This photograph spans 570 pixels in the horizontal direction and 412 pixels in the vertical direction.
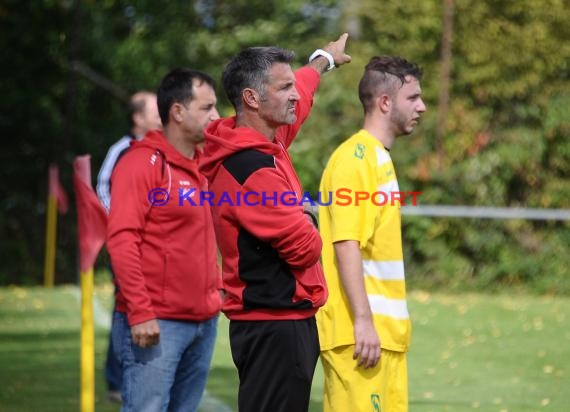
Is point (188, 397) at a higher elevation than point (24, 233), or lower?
lower

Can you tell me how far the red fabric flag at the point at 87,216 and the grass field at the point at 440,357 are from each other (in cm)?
226

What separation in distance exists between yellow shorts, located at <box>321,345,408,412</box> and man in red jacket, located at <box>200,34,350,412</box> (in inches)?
18.5

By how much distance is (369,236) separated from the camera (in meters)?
5.78

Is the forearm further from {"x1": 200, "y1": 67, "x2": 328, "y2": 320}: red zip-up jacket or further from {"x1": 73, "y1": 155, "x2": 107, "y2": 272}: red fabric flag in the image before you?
{"x1": 73, "y1": 155, "x2": 107, "y2": 272}: red fabric flag

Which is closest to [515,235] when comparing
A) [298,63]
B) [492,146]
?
[492,146]

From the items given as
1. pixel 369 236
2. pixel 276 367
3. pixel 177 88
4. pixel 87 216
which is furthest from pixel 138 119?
pixel 276 367

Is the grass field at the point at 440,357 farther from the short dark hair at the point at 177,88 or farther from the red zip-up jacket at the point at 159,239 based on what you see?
the short dark hair at the point at 177,88

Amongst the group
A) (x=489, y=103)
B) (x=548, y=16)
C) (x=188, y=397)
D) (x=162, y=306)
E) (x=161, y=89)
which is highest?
(x=548, y=16)

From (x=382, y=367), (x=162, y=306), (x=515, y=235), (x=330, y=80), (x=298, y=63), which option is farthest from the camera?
(x=298, y=63)

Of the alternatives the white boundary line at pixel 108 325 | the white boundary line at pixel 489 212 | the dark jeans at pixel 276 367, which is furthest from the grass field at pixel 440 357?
the dark jeans at pixel 276 367

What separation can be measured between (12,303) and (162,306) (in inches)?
492

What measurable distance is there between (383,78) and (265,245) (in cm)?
132

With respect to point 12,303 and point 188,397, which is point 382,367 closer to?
point 188,397

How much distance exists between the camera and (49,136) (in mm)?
26797
